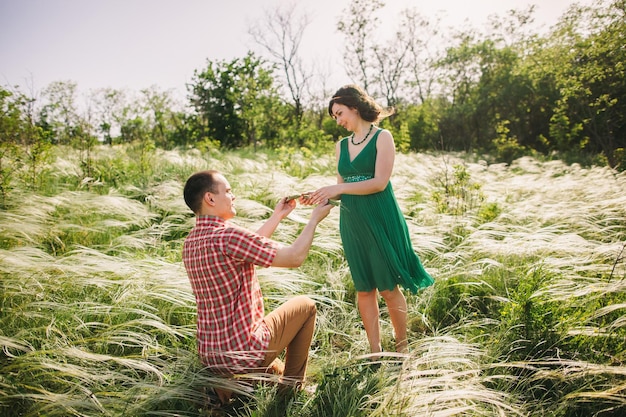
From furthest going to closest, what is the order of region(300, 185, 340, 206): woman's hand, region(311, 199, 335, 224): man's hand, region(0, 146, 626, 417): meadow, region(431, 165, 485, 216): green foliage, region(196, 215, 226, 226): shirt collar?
1. region(431, 165, 485, 216): green foliage
2. region(300, 185, 340, 206): woman's hand
3. region(311, 199, 335, 224): man's hand
4. region(196, 215, 226, 226): shirt collar
5. region(0, 146, 626, 417): meadow

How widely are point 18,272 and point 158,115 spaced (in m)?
10.8

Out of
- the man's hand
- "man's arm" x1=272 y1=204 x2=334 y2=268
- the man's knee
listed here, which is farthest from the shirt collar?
the man's knee

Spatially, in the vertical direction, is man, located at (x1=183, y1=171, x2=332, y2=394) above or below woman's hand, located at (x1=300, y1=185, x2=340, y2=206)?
below

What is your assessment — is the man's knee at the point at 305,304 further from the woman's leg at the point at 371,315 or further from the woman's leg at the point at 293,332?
the woman's leg at the point at 371,315

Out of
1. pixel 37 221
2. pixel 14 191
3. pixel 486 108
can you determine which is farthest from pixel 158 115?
pixel 486 108

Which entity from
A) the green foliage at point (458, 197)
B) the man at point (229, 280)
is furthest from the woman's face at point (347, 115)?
the green foliage at point (458, 197)

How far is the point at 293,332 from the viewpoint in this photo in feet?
5.61

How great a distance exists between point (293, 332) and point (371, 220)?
0.74 metres

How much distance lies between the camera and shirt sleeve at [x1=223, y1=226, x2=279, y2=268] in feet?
4.75

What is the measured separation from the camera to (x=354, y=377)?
156cm

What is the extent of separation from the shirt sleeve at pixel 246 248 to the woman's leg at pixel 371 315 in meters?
0.78

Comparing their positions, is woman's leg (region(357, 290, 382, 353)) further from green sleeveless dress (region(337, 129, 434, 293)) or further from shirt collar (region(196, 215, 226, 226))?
shirt collar (region(196, 215, 226, 226))

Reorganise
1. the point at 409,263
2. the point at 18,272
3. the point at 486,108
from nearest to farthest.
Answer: the point at 409,263, the point at 18,272, the point at 486,108

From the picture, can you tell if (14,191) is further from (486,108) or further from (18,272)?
(486,108)
